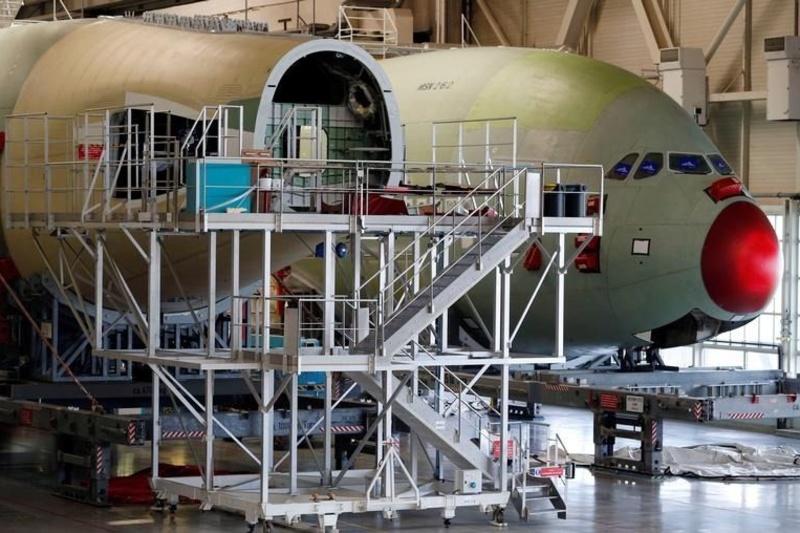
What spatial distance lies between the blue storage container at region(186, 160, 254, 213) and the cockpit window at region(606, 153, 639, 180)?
10059mm

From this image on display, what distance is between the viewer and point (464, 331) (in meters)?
33.3

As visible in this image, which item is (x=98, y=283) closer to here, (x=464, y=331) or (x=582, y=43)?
(x=464, y=331)

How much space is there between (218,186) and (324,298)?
1829 millimetres

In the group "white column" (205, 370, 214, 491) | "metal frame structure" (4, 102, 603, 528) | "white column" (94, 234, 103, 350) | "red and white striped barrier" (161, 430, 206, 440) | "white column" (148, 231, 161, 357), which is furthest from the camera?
"red and white striped barrier" (161, 430, 206, 440)

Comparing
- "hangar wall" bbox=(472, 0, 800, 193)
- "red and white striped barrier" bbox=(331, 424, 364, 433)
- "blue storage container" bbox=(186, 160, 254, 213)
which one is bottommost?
"red and white striped barrier" bbox=(331, 424, 364, 433)

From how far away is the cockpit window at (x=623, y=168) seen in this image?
30.3 meters

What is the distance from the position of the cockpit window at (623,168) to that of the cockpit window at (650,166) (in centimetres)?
15

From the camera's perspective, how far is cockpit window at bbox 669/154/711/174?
1185 inches

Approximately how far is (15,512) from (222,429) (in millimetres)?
2880

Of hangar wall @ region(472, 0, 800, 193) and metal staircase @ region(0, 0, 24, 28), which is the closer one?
metal staircase @ region(0, 0, 24, 28)

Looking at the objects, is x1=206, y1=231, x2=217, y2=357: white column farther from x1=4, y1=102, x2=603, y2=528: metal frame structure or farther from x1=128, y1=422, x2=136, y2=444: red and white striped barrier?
x1=128, y1=422, x2=136, y2=444: red and white striped barrier

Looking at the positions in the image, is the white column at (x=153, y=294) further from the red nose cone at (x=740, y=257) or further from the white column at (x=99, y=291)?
the red nose cone at (x=740, y=257)

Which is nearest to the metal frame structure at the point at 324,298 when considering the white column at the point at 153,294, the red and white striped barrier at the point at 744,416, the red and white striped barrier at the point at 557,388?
the white column at the point at 153,294

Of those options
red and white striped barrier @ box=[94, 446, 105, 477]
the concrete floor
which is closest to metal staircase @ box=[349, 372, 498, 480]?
the concrete floor
